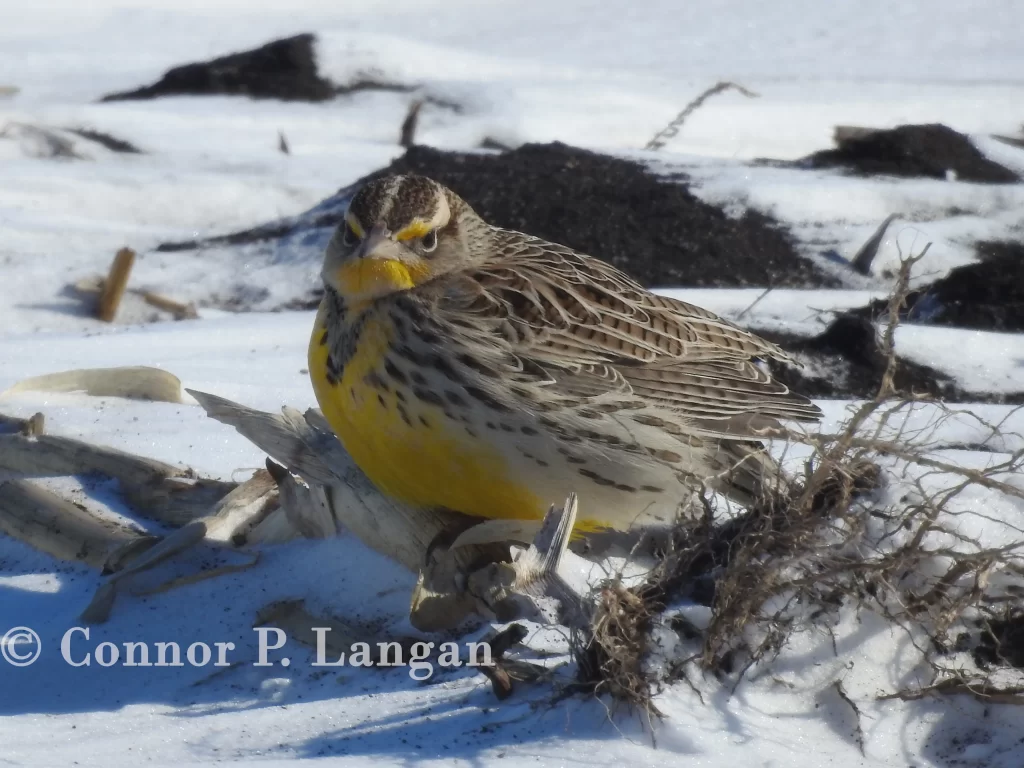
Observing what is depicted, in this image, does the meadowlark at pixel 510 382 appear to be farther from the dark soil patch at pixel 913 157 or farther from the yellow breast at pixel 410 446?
the dark soil patch at pixel 913 157

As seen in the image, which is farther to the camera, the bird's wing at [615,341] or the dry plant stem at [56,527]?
the dry plant stem at [56,527]

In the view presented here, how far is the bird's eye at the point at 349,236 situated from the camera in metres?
4.48

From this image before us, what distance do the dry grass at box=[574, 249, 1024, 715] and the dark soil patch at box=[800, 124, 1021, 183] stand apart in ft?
21.3

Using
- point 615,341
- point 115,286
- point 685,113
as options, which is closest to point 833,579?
point 615,341

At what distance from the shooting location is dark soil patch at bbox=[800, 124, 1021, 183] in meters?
9.98

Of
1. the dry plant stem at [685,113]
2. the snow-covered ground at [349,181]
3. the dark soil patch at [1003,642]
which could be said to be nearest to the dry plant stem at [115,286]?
the snow-covered ground at [349,181]

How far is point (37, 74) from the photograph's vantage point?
14805mm

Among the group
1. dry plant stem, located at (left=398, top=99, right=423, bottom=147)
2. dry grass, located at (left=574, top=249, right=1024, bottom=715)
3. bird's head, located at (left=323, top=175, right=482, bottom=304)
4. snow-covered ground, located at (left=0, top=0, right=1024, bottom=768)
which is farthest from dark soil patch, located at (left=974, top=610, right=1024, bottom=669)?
dry plant stem, located at (left=398, top=99, right=423, bottom=147)

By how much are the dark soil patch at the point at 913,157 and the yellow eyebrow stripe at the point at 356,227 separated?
610cm

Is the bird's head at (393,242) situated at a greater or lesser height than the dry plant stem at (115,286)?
greater

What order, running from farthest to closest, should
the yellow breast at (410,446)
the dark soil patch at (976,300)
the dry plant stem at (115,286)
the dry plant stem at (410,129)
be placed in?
the dry plant stem at (410,129)
the dry plant stem at (115,286)
the dark soil patch at (976,300)
the yellow breast at (410,446)

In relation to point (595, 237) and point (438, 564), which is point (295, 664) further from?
point (595, 237)

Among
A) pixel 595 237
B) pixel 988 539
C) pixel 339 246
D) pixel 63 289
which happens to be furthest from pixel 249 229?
pixel 988 539

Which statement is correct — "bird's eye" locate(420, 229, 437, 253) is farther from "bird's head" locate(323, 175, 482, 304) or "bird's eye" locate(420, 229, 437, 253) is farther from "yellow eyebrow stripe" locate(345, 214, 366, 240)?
"yellow eyebrow stripe" locate(345, 214, 366, 240)
